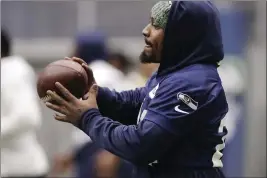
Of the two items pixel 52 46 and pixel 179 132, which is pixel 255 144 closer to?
pixel 52 46

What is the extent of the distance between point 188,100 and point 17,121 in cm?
231

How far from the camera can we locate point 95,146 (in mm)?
7352

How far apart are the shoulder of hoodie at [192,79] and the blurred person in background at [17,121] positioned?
2.11 meters

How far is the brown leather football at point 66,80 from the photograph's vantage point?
472 centimetres

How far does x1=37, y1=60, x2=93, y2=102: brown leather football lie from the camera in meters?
4.72

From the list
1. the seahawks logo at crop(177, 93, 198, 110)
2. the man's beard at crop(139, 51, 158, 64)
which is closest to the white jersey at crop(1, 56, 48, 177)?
the man's beard at crop(139, 51, 158, 64)

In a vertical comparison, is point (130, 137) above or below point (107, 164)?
above

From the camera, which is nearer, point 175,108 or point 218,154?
point 175,108

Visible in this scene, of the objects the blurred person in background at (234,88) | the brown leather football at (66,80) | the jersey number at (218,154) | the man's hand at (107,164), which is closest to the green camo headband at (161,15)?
the brown leather football at (66,80)

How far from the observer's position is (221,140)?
4.75 meters

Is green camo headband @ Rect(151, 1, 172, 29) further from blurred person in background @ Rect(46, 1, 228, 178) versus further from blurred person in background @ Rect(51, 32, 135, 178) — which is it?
blurred person in background @ Rect(51, 32, 135, 178)

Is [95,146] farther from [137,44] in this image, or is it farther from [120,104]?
[137,44]

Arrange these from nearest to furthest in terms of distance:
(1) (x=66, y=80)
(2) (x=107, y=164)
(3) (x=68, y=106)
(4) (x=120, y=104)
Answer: (3) (x=68, y=106) → (1) (x=66, y=80) → (4) (x=120, y=104) → (2) (x=107, y=164)

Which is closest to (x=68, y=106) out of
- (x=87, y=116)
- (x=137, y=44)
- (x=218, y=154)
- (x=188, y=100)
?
(x=87, y=116)
